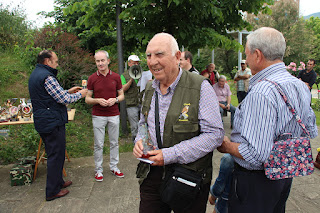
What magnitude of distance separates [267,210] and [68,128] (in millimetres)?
6035

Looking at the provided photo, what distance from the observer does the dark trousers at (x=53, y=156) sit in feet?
12.0

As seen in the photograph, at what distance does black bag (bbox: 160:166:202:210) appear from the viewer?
5.76ft

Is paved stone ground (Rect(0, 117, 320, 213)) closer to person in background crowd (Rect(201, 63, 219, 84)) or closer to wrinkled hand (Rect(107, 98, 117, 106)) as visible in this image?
wrinkled hand (Rect(107, 98, 117, 106))

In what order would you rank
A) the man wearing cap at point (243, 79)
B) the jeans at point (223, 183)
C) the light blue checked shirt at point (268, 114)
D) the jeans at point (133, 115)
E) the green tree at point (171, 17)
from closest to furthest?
the light blue checked shirt at point (268, 114), the jeans at point (223, 183), the green tree at point (171, 17), the jeans at point (133, 115), the man wearing cap at point (243, 79)

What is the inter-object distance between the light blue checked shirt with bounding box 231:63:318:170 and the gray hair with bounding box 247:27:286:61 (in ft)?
0.26

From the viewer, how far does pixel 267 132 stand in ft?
5.24

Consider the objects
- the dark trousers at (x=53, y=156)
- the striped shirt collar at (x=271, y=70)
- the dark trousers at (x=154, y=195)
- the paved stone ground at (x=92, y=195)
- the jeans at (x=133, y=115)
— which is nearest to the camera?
the striped shirt collar at (x=271, y=70)

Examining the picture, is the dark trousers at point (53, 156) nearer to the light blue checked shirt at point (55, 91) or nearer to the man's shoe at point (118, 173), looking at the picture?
the light blue checked shirt at point (55, 91)

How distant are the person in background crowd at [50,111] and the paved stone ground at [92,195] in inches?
10.4

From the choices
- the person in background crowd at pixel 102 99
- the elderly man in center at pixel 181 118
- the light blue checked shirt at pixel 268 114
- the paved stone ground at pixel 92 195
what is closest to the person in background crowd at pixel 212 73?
the paved stone ground at pixel 92 195

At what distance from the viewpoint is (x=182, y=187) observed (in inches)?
69.1

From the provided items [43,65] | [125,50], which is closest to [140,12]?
[125,50]

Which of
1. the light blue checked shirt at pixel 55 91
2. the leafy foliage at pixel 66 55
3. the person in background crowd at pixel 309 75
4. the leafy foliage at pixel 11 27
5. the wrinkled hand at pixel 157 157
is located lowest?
the wrinkled hand at pixel 157 157

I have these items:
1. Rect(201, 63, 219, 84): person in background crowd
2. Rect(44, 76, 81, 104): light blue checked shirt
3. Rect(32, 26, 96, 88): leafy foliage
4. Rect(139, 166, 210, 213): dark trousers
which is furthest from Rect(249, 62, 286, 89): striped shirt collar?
Rect(32, 26, 96, 88): leafy foliage
